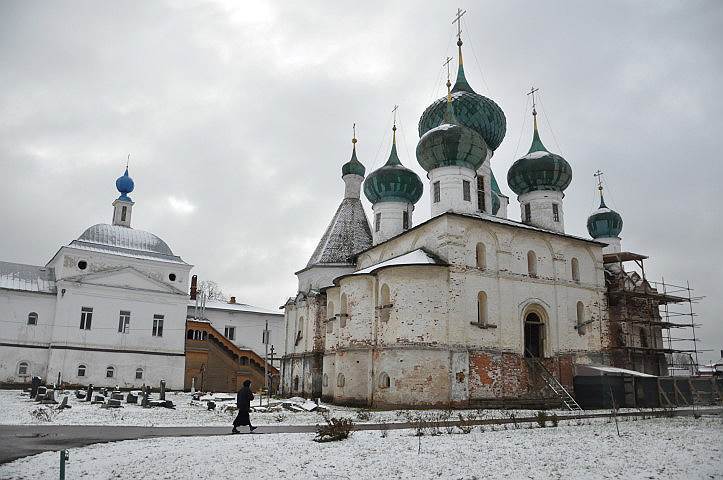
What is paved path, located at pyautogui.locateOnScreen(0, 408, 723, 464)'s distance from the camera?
34.7 ft

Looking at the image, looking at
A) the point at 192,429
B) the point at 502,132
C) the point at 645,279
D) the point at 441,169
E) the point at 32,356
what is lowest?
the point at 192,429

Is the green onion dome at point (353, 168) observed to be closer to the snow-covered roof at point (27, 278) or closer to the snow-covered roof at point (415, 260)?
the snow-covered roof at point (415, 260)

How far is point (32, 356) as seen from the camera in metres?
32.7

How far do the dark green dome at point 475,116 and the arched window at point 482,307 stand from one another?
10.0m

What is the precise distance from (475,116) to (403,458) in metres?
24.0

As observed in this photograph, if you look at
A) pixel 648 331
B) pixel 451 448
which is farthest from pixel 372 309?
pixel 648 331

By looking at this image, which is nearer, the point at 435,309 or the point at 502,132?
the point at 435,309

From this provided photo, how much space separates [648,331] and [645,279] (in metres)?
2.79

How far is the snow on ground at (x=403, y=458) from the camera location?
338 inches

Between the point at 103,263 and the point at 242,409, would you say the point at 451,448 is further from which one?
the point at 103,263

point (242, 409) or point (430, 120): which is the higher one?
point (430, 120)

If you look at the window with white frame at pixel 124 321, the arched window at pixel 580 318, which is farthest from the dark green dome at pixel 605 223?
the window with white frame at pixel 124 321

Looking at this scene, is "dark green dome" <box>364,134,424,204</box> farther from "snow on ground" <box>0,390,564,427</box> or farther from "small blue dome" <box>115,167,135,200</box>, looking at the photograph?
"small blue dome" <box>115,167,135,200</box>

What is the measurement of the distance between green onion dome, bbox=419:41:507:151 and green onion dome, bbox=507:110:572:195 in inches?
78.7
